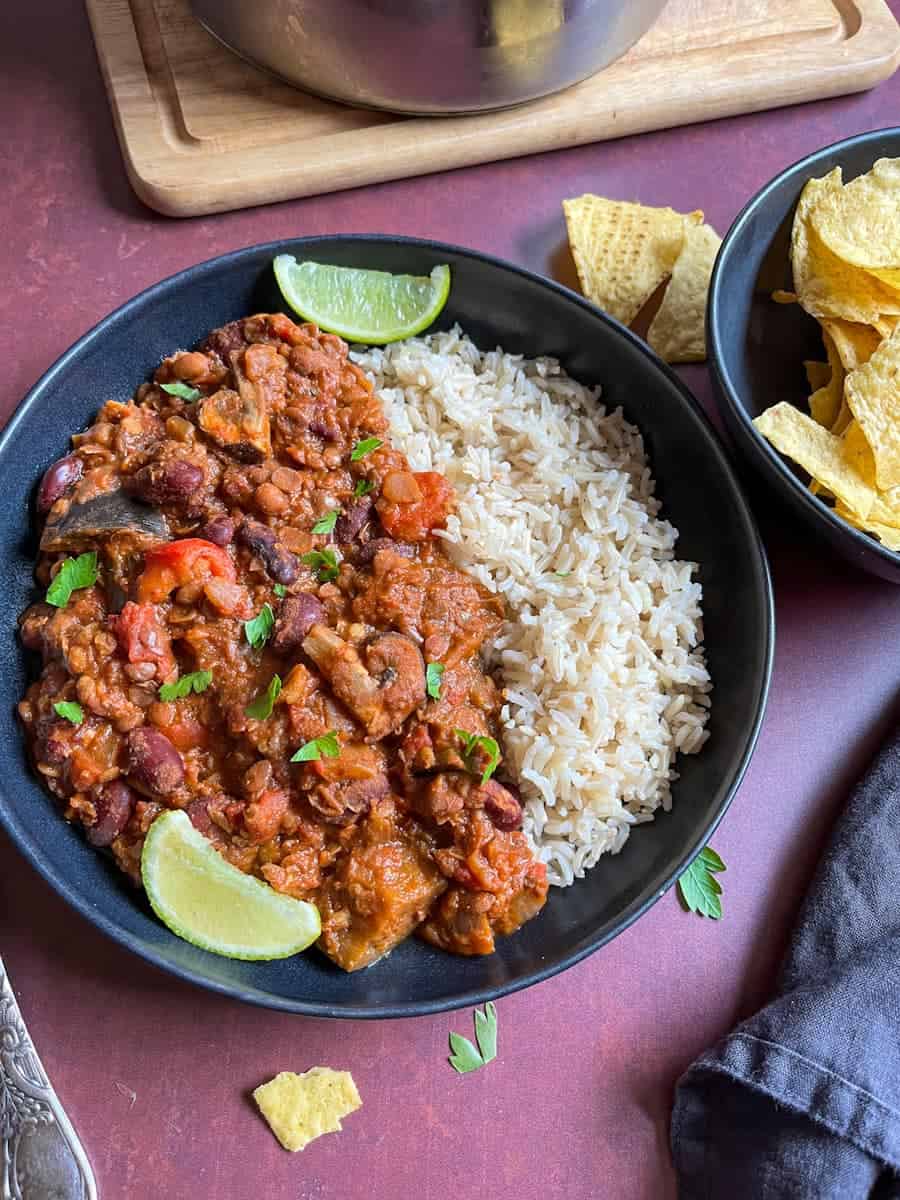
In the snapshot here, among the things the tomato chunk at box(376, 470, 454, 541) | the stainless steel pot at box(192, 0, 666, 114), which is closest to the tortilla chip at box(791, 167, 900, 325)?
the stainless steel pot at box(192, 0, 666, 114)

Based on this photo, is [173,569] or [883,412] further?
[883,412]

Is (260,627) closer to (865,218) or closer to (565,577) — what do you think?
(565,577)

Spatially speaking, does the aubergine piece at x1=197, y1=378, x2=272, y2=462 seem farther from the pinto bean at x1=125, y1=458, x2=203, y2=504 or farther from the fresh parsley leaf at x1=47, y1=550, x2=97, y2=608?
the fresh parsley leaf at x1=47, y1=550, x2=97, y2=608

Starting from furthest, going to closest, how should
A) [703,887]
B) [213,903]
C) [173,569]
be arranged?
1. [703,887]
2. [173,569]
3. [213,903]

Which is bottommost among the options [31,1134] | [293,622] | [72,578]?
[31,1134]

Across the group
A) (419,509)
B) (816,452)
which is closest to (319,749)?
(419,509)

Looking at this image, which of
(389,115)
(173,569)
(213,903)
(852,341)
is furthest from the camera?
(389,115)
